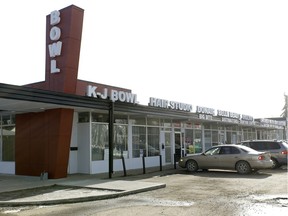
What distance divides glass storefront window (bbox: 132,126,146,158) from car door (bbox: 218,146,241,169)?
5.00 m

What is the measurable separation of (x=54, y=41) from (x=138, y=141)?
26.8 feet

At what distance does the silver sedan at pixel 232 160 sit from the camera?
678 inches

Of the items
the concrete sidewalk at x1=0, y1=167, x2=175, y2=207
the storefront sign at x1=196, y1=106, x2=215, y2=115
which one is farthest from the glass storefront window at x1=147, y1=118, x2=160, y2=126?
the concrete sidewalk at x1=0, y1=167, x2=175, y2=207

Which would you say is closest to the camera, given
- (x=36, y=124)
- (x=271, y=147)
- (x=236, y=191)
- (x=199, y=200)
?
(x=199, y=200)

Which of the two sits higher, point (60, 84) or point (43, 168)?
point (60, 84)

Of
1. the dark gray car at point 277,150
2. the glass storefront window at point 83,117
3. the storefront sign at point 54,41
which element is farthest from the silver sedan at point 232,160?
the storefront sign at point 54,41

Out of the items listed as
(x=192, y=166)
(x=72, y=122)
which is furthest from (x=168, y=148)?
(x=72, y=122)

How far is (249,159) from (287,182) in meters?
3.41

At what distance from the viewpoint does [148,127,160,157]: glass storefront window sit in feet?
73.7

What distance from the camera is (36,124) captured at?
1716 cm

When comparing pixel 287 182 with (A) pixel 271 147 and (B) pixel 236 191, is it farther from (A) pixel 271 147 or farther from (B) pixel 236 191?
(A) pixel 271 147

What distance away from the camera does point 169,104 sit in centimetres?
2142

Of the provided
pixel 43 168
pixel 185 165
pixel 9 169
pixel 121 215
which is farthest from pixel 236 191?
pixel 9 169

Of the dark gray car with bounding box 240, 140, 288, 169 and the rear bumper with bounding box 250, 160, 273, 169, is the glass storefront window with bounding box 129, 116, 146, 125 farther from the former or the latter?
the dark gray car with bounding box 240, 140, 288, 169
